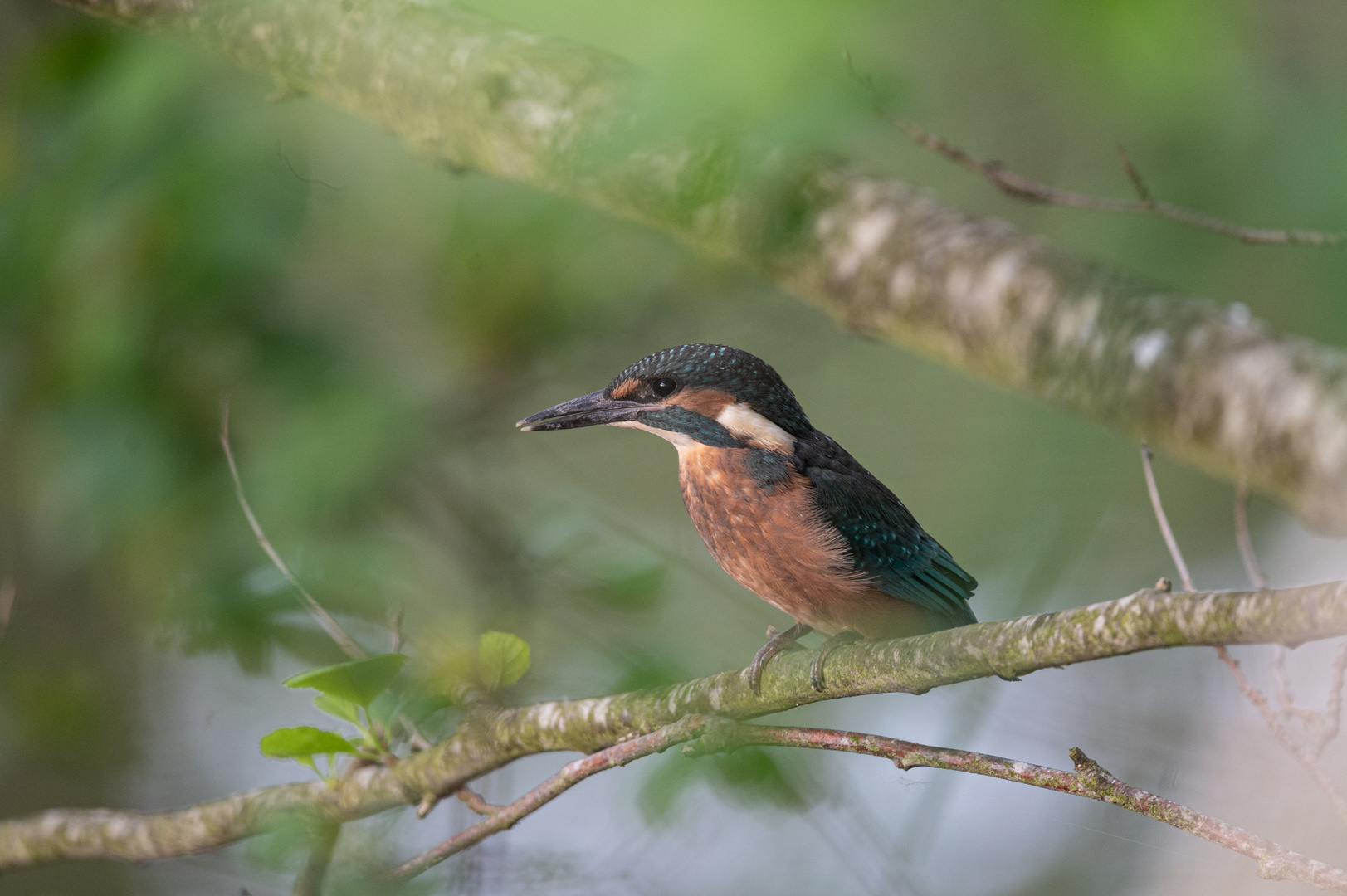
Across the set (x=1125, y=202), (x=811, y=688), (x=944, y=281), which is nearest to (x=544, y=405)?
(x=944, y=281)

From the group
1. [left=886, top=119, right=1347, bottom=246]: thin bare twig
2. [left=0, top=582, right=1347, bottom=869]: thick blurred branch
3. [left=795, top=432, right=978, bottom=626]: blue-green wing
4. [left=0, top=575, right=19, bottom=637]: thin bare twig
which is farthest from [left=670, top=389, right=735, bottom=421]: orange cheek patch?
[left=0, top=575, right=19, bottom=637]: thin bare twig

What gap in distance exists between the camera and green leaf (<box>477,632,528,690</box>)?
3.97 ft

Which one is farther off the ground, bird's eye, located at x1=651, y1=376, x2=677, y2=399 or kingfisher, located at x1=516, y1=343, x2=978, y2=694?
bird's eye, located at x1=651, y1=376, x2=677, y2=399

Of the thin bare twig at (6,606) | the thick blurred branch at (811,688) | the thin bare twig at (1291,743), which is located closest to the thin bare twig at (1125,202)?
the thin bare twig at (1291,743)

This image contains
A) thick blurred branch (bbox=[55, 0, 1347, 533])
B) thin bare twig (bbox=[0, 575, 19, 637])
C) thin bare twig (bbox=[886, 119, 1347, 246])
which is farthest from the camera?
thin bare twig (bbox=[0, 575, 19, 637])

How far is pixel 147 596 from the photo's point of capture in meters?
2.61

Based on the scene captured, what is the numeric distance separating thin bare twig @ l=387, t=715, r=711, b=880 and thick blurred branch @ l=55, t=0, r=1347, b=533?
0.81 m

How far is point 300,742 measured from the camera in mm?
1190

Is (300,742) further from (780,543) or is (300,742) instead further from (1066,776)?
(1066,776)

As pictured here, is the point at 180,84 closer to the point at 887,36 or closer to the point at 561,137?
the point at 561,137

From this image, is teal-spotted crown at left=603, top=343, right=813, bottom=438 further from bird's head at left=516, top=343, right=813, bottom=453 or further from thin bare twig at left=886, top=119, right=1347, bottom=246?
thin bare twig at left=886, top=119, right=1347, bottom=246

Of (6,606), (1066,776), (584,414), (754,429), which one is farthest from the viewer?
(6,606)

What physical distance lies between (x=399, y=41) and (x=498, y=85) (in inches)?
15.2

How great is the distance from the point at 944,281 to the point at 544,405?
3.34 ft
